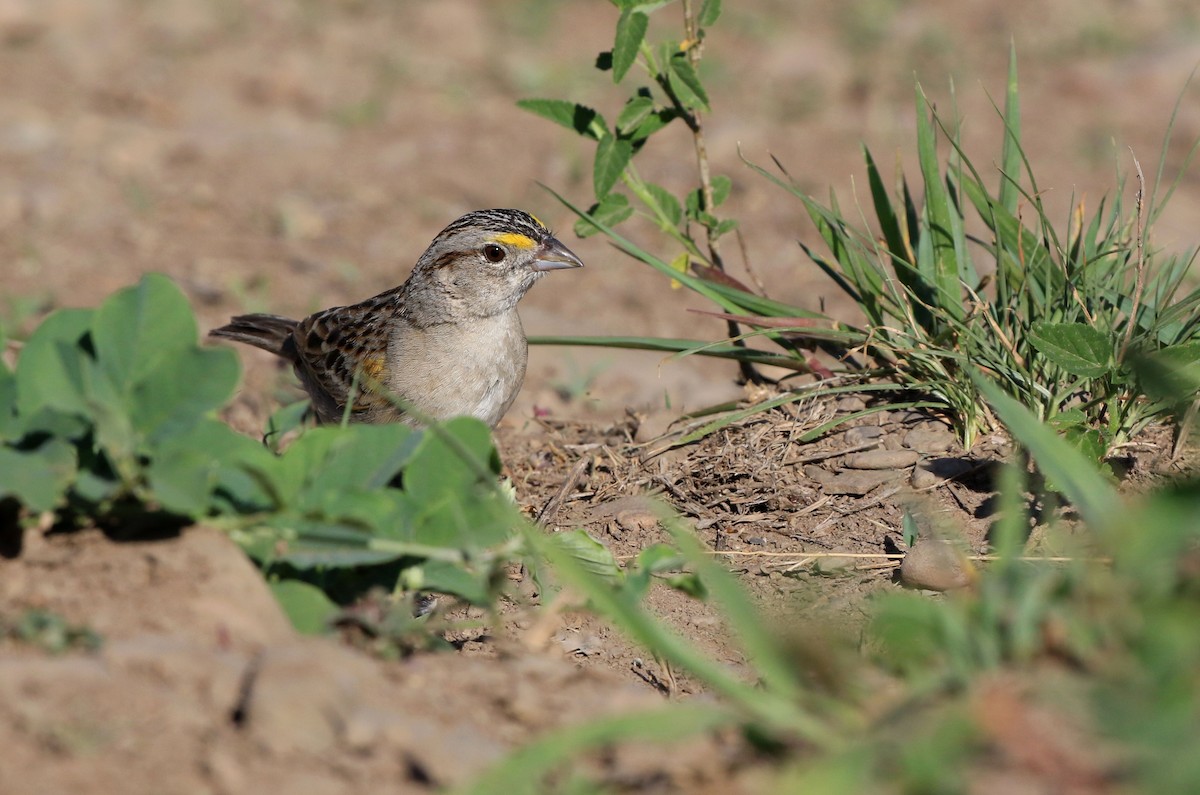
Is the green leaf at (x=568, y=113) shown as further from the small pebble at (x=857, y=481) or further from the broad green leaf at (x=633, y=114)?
the small pebble at (x=857, y=481)

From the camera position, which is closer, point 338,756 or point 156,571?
point 338,756

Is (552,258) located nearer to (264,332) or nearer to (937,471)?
(264,332)

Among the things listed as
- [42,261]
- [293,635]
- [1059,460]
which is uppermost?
[1059,460]

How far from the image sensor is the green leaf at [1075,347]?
159 inches

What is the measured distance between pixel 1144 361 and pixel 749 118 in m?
8.36

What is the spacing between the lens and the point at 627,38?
4637 mm

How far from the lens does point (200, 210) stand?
943cm

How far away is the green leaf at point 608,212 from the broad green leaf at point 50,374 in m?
2.23

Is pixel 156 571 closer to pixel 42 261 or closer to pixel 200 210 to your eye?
pixel 42 261

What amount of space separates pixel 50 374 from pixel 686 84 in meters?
2.69

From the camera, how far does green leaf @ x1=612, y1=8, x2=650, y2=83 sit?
4.62 metres

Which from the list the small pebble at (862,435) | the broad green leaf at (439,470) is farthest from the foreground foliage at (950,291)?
the broad green leaf at (439,470)

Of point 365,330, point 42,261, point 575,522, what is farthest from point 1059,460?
point 42,261

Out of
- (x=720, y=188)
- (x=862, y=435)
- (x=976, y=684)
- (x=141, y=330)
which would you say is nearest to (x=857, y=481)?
(x=862, y=435)
